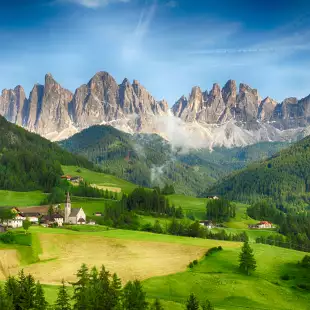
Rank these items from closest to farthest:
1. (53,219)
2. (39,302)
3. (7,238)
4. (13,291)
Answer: (39,302), (13,291), (7,238), (53,219)

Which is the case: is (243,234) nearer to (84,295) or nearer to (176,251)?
(176,251)

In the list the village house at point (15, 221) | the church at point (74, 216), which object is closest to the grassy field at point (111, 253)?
the village house at point (15, 221)

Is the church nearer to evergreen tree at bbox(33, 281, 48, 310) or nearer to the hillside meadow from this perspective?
the hillside meadow

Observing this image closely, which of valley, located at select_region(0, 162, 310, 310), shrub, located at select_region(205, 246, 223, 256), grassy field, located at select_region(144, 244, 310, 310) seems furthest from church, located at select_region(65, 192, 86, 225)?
grassy field, located at select_region(144, 244, 310, 310)

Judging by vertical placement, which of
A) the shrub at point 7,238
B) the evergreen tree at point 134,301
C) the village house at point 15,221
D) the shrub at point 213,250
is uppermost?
the village house at point 15,221

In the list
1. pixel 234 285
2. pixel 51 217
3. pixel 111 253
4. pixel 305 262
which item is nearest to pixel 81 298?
pixel 234 285

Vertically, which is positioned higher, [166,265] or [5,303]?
[5,303]

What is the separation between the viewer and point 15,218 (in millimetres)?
155625

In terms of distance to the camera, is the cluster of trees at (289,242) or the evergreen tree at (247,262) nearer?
the evergreen tree at (247,262)

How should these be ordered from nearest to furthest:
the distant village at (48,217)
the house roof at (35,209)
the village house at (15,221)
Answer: the village house at (15,221) < the distant village at (48,217) < the house roof at (35,209)

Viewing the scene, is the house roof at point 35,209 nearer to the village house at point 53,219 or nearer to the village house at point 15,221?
the village house at point 15,221

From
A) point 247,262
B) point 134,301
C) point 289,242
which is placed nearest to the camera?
point 134,301

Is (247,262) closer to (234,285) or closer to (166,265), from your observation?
(234,285)

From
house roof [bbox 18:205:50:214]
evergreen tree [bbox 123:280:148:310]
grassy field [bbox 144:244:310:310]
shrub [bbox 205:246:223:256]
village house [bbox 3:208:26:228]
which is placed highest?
house roof [bbox 18:205:50:214]
